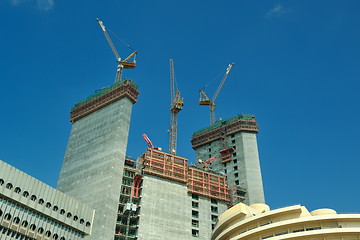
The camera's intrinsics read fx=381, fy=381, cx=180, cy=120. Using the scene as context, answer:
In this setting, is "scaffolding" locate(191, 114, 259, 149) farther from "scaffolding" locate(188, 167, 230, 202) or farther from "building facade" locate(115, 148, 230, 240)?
"building facade" locate(115, 148, 230, 240)

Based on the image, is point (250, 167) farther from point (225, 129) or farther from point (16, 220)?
point (16, 220)

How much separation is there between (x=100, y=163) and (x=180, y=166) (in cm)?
3202

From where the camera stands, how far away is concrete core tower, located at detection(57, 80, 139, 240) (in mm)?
115062

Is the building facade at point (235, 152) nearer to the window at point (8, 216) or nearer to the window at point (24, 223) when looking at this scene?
Result: the window at point (24, 223)

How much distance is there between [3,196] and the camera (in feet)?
266

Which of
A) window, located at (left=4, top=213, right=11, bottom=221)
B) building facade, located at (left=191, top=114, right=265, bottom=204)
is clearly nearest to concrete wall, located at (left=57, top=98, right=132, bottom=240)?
window, located at (left=4, top=213, right=11, bottom=221)

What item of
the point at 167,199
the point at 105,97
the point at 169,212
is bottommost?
the point at 169,212

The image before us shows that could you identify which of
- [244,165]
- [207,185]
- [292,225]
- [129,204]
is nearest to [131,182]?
[129,204]

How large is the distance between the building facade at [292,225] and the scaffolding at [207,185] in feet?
244

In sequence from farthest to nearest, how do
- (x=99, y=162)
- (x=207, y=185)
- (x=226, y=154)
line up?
(x=226, y=154), (x=207, y=185), (x=99, y=162)

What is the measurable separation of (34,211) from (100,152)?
41.8 metres

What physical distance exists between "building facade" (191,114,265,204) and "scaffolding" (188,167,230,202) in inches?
229

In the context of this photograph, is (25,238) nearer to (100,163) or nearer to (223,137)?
(100,163)

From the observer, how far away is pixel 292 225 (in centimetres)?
5997
